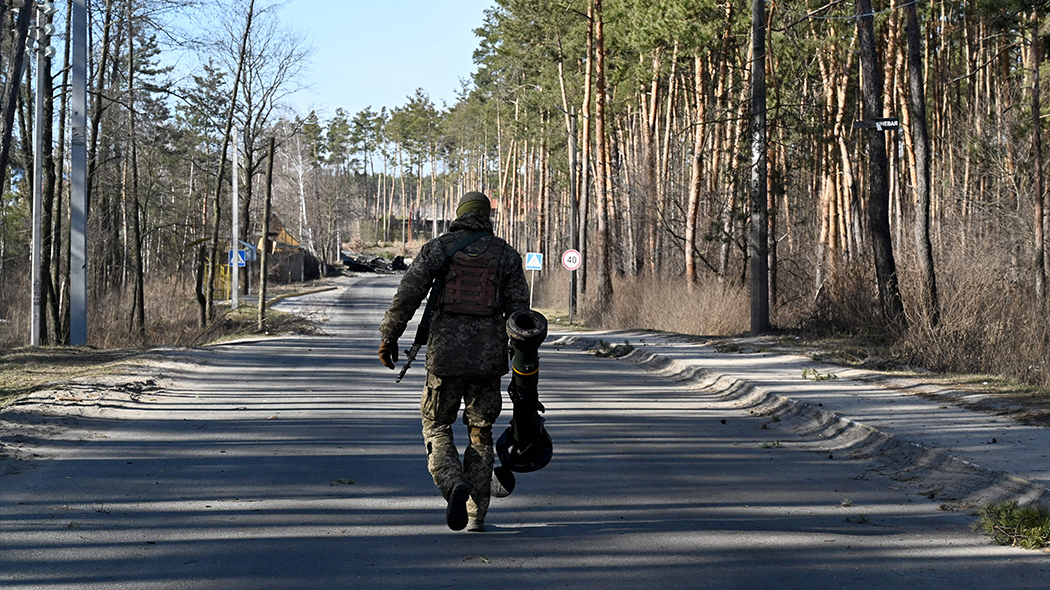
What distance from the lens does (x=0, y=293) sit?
38094mm

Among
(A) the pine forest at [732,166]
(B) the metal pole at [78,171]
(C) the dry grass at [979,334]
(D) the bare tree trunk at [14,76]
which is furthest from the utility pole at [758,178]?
(D) the bare tree trunk at [14,76]

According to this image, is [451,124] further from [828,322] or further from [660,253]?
[828,322]

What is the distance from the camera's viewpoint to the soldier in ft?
21.2

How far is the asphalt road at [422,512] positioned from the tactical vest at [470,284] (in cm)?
139

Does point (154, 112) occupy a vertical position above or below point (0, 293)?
above

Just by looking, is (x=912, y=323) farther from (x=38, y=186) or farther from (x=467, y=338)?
(x=38, y=186)

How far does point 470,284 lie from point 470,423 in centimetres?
88

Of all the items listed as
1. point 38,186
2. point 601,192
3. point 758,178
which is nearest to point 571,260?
point 601,192

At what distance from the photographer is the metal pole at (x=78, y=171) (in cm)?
1920

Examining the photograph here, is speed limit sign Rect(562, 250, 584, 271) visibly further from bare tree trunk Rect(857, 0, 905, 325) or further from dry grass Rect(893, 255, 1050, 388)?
dry grass Rect(893, 255, 1050, 388)

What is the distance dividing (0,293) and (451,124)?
70.1 m

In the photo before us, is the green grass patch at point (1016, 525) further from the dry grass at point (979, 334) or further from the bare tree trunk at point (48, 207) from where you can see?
the bare tree trunk at point (48, 207)

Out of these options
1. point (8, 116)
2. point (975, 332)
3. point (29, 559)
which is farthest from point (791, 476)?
point (8, 116)

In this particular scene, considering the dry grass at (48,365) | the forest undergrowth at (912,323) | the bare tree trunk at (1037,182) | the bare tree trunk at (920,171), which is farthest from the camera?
the bare tree trunk at (1037,182)
